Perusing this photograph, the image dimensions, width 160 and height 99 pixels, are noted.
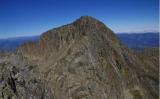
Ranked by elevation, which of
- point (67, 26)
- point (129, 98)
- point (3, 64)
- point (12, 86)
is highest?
point (67, 26)

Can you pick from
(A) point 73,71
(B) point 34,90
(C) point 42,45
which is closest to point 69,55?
(A) point 73,71

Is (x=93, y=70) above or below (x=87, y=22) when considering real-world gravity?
below

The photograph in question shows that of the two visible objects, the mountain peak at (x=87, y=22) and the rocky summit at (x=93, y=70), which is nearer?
the rocky summit at (x=93, y=70)

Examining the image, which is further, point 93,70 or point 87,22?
point 87,22

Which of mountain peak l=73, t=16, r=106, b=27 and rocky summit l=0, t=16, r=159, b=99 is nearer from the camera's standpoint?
rocky summit l=0, t=16, r=159, b=99

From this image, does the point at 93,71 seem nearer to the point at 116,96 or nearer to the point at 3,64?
the point at 116,96

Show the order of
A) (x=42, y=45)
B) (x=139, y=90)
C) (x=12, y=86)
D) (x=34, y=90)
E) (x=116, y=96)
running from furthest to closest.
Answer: (x=42, y=45) → (x=139, y=90) → (x=116, y=96) → (x=34, y=90) → (x=12, y=86)

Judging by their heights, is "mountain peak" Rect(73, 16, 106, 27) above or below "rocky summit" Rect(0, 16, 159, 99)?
above

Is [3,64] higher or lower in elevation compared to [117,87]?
higher

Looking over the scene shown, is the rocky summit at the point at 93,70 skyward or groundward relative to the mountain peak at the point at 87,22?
groundward

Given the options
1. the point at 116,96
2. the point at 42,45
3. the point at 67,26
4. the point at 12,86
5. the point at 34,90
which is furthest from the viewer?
the point at 42,45

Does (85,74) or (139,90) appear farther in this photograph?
(139,90)
